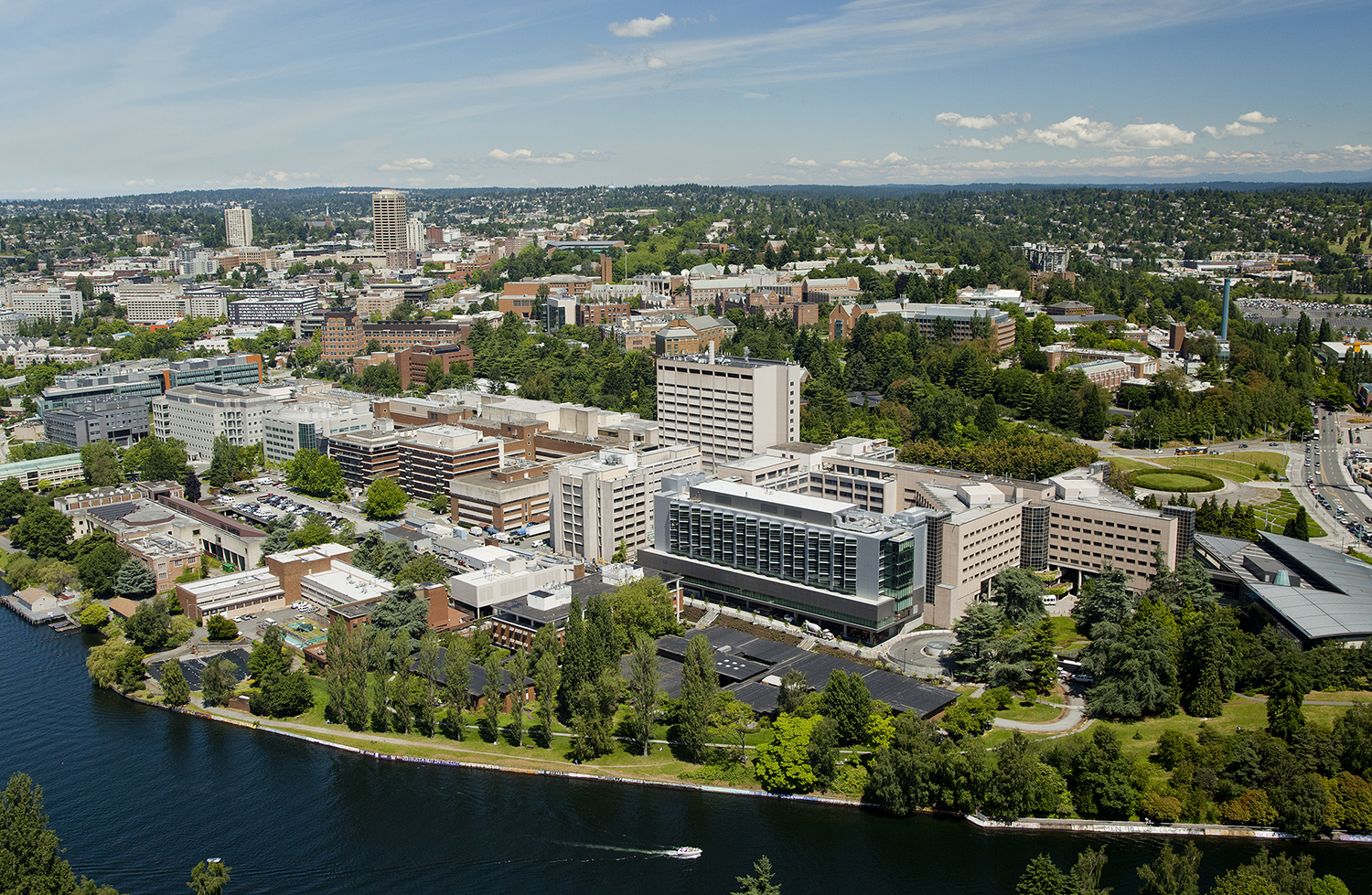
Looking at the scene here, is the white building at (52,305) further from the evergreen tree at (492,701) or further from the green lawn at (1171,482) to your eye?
the green lawn at (1171,482)

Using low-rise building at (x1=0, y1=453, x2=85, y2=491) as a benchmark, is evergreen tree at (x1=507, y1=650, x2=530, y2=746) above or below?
below

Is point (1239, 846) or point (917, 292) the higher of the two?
point (917, 292)

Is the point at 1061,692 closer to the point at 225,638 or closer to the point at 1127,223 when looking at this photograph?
the point at 225,638

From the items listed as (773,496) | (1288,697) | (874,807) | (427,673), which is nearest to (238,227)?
(773,496)

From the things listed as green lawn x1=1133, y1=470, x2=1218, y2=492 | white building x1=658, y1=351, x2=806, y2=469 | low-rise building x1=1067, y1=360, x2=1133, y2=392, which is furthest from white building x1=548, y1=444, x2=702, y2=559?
low-rise building x1=1067, y1=360, x2=1133, y2=392

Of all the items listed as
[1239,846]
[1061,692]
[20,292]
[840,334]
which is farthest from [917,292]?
[20,292]

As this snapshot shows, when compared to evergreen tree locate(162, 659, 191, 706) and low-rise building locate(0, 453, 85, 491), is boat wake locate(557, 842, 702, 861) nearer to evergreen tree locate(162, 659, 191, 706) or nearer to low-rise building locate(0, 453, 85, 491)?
evergreen tree locate(162, 659, 191, 706)
